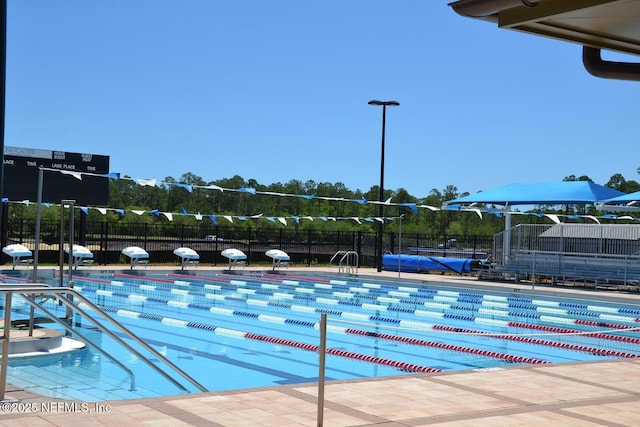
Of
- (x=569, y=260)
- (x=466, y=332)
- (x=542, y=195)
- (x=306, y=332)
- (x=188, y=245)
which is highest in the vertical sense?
(x=542, y=195)

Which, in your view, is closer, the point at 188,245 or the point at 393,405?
the point at 393,405

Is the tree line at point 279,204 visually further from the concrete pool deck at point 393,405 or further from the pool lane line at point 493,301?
the concrete pool deck at point 393,405

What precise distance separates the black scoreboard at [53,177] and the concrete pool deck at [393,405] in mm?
17064

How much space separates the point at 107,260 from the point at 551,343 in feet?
60.0

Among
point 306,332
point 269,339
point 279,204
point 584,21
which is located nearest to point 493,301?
point 306,332

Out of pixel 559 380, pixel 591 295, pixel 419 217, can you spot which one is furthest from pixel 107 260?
pixel 419 217

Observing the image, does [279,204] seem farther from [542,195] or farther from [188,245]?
[542,195]

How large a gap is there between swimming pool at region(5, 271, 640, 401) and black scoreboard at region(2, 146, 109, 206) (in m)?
3.36

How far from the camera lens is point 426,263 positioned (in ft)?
86.5

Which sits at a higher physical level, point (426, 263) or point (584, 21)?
point (584, 21)

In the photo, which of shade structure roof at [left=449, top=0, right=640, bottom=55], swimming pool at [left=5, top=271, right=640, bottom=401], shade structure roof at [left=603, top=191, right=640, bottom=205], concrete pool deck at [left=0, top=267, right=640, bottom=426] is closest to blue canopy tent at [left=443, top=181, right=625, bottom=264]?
shade structure roof at [left=603, top=191, right=640, bottom=205]

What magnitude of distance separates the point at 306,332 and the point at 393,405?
6.89 m

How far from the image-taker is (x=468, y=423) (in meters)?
5.52

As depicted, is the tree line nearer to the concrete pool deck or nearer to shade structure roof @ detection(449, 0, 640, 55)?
the concrete pool deck
